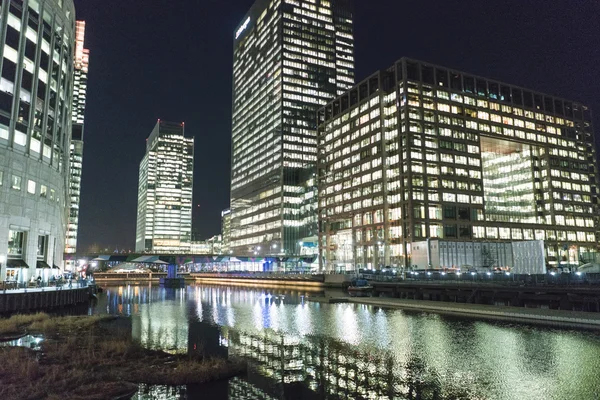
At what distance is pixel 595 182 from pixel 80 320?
670 ft

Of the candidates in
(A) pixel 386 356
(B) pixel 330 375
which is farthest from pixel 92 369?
(A) pixel 386 356

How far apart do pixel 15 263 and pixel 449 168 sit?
129 m

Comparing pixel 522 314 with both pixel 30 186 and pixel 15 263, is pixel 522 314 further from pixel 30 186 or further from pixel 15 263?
pixel 30 186

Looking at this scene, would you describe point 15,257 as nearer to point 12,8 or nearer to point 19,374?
point 12,8

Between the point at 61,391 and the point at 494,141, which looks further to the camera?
the point at 494,141

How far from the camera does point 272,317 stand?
5500cm

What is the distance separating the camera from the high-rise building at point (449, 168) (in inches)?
5891

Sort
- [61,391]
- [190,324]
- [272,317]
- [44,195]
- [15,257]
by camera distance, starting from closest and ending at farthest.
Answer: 1. [61,391]
2. [190,324]
3. [272,317]
4. [15,257]
5. [44,195]

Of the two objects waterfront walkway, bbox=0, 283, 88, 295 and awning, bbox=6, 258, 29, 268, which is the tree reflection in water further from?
awning, bbox=6, 258, 29, 268

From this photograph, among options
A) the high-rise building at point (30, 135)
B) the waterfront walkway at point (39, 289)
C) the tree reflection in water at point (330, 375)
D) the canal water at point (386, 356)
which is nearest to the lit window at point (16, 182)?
the high-rise building at point (30, 135)

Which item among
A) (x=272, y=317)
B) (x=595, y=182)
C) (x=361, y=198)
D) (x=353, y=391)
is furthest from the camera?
(x=595, y=182)

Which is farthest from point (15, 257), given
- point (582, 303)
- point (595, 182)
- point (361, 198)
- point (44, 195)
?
point (595, 182)

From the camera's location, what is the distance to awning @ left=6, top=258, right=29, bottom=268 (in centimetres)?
6866

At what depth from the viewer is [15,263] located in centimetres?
6956
